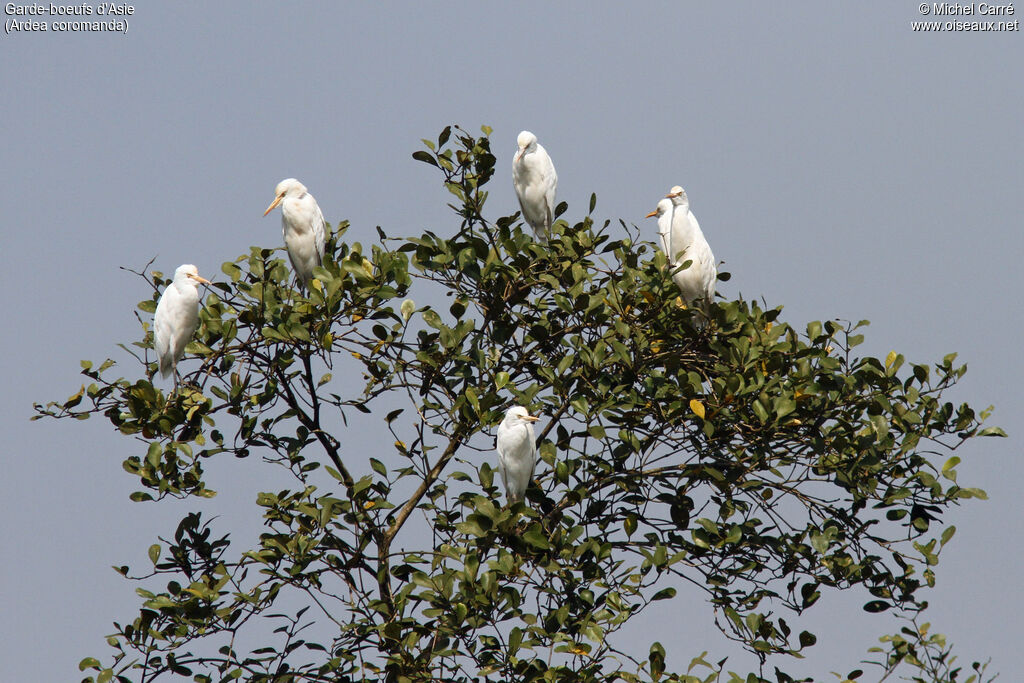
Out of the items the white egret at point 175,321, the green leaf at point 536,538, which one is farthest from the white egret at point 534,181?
the green leaf at point 536,538

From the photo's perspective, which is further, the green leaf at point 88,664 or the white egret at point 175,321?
the white egret at point 175,321

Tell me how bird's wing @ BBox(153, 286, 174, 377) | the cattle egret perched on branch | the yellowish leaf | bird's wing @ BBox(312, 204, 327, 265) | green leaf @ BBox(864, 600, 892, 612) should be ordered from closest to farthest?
the yellowish leaf < green leaf @ BBox(864, 600, 892, 612) < bird's wing @ BBox(153, 286, 174, 377) < the cattle egret perched on branch < bird's wing @ BBox(312, 204, 327, 265)

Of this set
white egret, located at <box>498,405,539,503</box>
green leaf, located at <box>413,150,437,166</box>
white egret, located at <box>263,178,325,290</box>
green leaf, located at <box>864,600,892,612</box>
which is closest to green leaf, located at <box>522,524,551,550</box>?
white egret, located at <box>498,405,539,503</box>

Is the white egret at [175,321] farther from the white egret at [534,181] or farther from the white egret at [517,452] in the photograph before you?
the white egret at [534,181]

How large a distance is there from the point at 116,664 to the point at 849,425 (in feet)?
11.8

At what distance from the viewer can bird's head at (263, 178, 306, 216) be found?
7027 millimetres

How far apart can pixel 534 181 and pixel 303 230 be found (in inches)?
70.9

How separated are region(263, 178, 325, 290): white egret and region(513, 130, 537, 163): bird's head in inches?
65.2

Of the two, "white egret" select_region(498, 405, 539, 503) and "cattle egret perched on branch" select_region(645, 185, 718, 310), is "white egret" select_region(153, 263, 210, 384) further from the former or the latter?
"cattle egret perched on branch" select_region(645, 185, 718, 310)

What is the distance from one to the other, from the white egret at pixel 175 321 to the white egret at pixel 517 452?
1.74 meters

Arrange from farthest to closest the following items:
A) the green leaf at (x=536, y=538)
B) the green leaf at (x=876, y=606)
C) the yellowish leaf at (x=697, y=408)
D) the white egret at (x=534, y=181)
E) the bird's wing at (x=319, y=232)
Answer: the white egret at (x=534, y=181), the bird's wing at (x=319, y=232), the green leaf at (x=876, y=606), the yellowish leaf at (x=697, y=408), the green leaf at (x=536, y=538)

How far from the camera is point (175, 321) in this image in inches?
238

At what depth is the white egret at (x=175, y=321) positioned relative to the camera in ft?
19.7

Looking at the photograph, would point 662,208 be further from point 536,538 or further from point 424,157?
point 536,538
